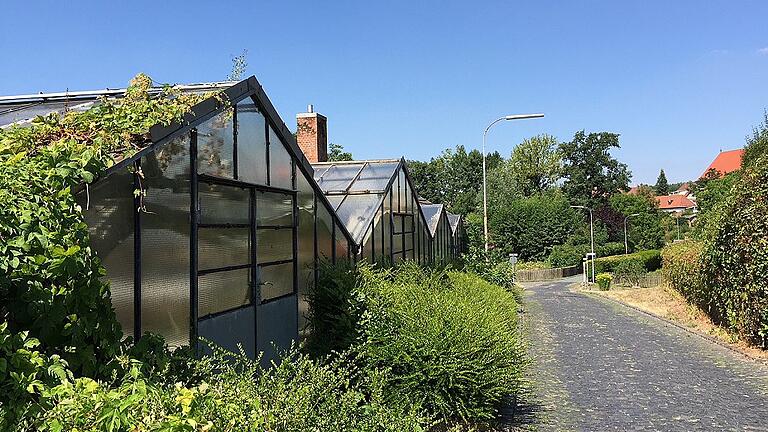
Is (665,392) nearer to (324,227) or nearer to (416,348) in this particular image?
(416,348)

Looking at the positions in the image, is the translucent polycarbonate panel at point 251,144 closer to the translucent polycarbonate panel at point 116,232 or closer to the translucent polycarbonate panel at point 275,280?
the translucent polycarbonate panel at point 275,280

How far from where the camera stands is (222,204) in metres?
7.70

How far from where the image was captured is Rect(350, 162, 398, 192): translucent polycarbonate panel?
51.8ft

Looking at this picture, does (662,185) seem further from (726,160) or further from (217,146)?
(217,146)

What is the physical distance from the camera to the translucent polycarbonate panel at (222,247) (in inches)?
Answer: 282

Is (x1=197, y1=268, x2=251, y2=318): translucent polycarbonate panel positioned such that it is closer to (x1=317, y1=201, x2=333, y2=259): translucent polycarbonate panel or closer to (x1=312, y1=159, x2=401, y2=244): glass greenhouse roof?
(x1=317, y1=201, x2=333, y2=259): translucent polycarbonate panel

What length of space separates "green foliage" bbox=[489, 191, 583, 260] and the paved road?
4351 centimetres

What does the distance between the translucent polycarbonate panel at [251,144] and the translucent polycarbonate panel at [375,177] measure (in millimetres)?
6792

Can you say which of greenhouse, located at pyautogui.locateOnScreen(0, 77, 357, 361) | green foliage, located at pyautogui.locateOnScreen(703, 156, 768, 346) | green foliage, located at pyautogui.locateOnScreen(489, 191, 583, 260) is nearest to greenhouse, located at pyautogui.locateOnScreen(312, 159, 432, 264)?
greenhouse, located at pyautogui.locateOnScreen(0, 77, 357, 361)

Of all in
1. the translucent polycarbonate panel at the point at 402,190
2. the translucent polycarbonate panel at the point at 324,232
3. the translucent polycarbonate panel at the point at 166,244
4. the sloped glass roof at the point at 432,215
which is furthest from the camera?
the sloped glass roof at the point at 432,215

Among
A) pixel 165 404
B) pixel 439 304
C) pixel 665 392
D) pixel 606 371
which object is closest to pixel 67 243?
pixel 165 404

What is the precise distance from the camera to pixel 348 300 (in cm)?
1012

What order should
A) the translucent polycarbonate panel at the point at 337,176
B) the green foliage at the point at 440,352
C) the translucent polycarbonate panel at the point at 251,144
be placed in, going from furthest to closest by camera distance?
the translucent polycarbonate panel at the point at 337,176 < the green foliage at the point at 440,352 < the translucent polycarbonate panel at the point at 251,144

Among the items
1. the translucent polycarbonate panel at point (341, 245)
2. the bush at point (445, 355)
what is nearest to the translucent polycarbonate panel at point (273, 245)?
the bush at point (445, 355)
